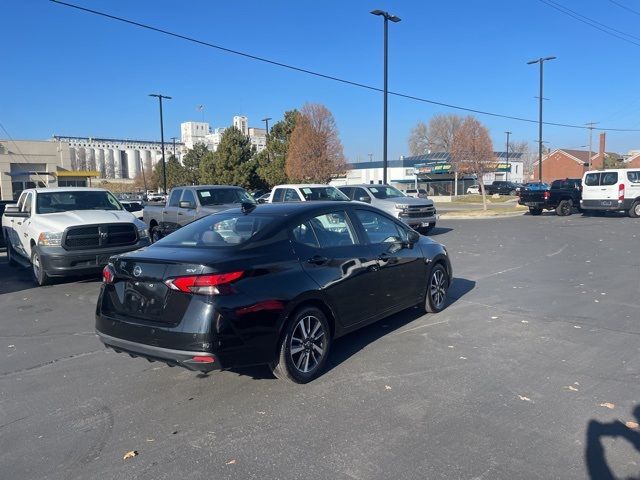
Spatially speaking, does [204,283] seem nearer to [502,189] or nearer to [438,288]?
[438,288]

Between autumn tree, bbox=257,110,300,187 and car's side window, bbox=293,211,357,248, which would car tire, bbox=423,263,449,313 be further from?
autumn tree, bbox=257,110,300,187

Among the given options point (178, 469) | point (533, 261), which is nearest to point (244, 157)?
point (533, 261)

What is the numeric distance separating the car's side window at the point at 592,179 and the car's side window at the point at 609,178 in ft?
0.80

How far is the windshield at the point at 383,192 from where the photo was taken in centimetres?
1823

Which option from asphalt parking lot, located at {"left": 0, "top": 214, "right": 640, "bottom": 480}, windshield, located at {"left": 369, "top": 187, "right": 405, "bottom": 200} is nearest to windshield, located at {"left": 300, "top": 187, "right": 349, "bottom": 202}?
windshield, located at {"left": 369, "top": 187, "right": 405, "bottom": 200}

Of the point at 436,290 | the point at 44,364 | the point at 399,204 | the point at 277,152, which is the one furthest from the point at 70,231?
the point at 277,152

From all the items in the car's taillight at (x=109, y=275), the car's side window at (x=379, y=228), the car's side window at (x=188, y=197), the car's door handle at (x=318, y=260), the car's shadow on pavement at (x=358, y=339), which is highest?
the car's side window at (x=188, y=197)

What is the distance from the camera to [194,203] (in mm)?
13734

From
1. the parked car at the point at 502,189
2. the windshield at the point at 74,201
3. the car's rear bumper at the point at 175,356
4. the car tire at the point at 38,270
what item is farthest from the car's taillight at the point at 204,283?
the parked car at the point at 502,189

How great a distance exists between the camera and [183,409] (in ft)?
13.7

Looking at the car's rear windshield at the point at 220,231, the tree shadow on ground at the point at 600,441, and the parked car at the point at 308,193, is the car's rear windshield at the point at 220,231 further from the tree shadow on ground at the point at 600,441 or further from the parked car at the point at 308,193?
the parked car at the point at 308,193

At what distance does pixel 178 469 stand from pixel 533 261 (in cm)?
998

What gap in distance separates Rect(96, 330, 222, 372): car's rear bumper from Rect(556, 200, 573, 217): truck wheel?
82.8 feet

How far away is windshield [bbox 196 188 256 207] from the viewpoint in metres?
13.9
